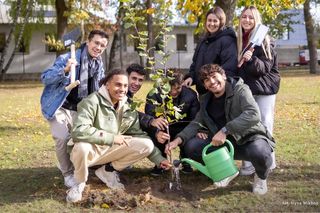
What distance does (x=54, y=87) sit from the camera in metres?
4.91

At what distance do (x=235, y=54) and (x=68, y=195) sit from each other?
7.71 feet

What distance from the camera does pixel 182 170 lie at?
5672 mm

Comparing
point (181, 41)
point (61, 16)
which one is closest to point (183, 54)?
point (181, 41)

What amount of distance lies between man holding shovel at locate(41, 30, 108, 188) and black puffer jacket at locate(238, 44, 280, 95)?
1.59m

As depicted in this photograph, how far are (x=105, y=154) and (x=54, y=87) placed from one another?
0.89m

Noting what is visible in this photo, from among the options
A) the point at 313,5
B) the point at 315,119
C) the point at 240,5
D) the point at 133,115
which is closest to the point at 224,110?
the point at 133,115

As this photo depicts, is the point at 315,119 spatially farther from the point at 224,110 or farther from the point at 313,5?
the point at 313,5

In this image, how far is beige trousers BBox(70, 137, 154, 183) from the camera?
445 centimetres

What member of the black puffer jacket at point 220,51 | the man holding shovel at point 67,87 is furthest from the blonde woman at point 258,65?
the man holding shovel at point 67,87

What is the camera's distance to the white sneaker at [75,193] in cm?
459

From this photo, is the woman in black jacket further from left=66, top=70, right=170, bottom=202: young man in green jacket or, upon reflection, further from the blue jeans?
left=66, top=70, right=170, bottom=202: young man in green jacket

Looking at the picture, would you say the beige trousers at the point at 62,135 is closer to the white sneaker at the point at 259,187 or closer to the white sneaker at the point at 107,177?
the white sneaker at the point at 107,177

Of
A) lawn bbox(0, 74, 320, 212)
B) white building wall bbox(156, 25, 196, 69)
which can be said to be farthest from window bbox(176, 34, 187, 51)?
lawn bbox(0, 74, 320, 212)

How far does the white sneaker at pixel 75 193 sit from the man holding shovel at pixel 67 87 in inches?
9.4
